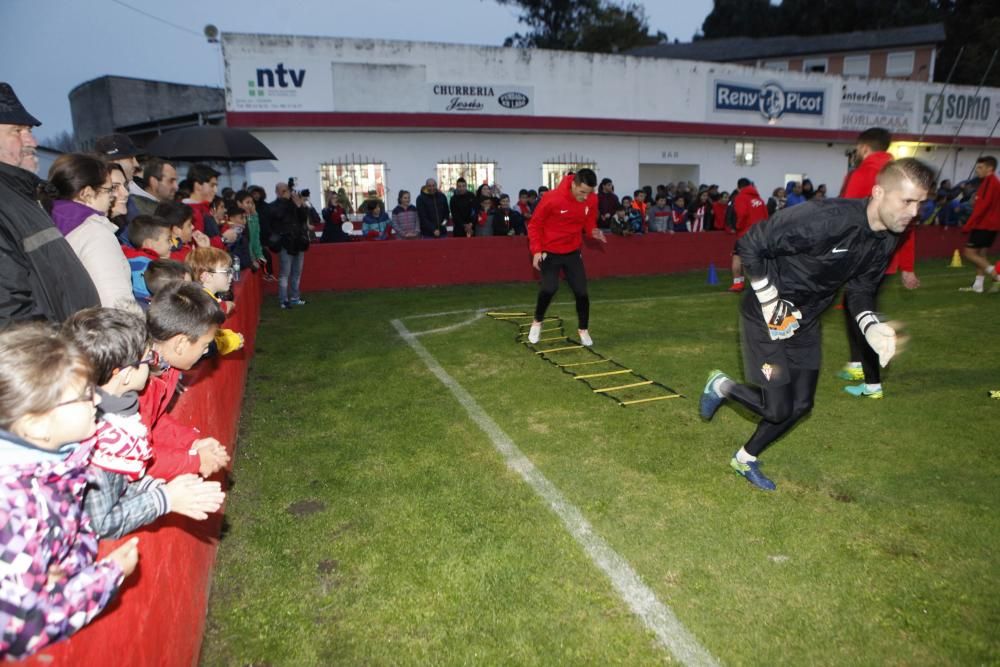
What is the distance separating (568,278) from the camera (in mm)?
7777

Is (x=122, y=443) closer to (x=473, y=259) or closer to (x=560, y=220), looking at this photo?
(x=560, y=220)

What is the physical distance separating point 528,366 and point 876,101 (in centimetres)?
2484

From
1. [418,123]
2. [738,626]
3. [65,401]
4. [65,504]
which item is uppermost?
[418,123]

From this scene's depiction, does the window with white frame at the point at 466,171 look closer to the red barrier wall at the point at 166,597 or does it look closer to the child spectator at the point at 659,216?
the child spectator at the point at 659,216

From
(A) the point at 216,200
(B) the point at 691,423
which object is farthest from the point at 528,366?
(A) the point at 216,200

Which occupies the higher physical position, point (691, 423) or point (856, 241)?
point (856, 241)

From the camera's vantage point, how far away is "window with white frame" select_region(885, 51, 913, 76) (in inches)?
1654

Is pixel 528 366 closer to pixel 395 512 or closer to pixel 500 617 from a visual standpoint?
pixel 395 512

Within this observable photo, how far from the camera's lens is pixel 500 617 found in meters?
2.96

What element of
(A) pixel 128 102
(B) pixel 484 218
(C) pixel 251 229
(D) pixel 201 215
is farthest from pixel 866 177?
(A) pixel 128 102

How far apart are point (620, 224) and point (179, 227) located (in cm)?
1037

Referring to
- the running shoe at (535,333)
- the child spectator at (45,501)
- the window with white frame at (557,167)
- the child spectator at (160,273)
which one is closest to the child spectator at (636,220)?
the window with white frame at (557,167)

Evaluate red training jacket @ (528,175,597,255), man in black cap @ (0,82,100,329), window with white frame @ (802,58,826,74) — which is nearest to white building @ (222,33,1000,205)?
red training jacket @ (528,175,597,255)

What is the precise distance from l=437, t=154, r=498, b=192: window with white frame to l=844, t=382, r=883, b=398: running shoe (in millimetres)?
14051
